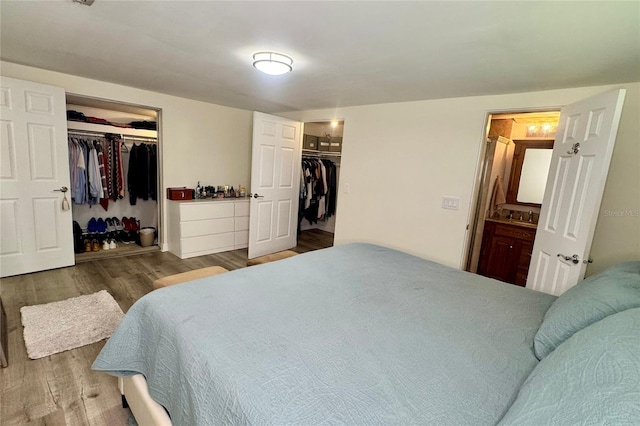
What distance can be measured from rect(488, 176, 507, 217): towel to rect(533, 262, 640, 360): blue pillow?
2.72 m

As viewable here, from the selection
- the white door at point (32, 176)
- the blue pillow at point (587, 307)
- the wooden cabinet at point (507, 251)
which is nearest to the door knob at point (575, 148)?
the blue pillow at point (587, 307)

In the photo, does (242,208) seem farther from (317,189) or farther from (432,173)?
(432,173)

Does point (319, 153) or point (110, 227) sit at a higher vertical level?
point (319, 153)

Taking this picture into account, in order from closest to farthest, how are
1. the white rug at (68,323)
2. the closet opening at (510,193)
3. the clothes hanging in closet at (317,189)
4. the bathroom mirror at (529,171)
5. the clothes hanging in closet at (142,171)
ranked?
1. the white rug at (68,323)
2. the closet opening at (510,193)
3. the bathroom mirror at (529,171)
4. the clothes hanging in closet at (142,171)
5. the clothes hanging in closet at (317,189)

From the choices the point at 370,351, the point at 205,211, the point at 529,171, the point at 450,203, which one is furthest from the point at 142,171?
the point at 529,171

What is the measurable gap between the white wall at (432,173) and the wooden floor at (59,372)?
2.67 metres

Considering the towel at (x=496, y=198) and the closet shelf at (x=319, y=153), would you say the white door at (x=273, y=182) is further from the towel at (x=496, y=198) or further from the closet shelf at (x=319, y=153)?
the towel at (x=496, y=198)

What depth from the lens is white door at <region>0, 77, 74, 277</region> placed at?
2828 mm

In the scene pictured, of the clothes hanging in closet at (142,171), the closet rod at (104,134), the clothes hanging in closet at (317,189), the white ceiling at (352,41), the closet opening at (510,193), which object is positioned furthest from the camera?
the clothes hanging in closet at (317,189)

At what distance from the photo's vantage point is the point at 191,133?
4109 millimetres

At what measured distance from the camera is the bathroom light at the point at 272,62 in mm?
2066

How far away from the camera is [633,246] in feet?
6.88

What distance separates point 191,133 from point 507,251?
14.7 feet

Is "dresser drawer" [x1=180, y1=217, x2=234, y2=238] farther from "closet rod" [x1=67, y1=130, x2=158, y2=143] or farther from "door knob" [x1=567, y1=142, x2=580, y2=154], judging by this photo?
"door knob" [x1=567, y1=142, x2=580, y2=154]
